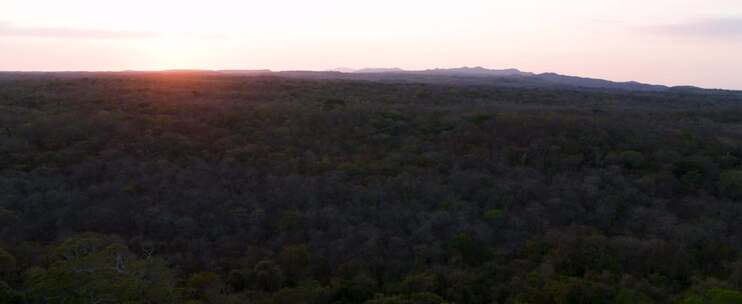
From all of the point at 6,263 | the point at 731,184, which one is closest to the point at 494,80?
the point at 731,184

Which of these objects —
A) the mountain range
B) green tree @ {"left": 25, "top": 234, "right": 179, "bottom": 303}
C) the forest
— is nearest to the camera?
green tree @ {"left": 25, "top": 234, "right": 179, "bottom": 303}

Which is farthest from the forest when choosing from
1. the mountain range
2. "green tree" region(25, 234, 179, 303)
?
the mountain range

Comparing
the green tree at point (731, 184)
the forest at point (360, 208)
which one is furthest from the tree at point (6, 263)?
the green tree at point (731, 184)

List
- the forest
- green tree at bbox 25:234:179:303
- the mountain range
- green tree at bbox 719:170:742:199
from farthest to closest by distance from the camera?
the mountain range < green tree at bbox 719:170:742:199 < the forest < green tree at bbox 25:234:179:303

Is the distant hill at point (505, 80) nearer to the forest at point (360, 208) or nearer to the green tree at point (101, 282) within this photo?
the forest at point (360, 208)

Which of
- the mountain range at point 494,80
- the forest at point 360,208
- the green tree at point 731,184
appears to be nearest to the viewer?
the forest at point 360,208

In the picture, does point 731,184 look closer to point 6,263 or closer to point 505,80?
point 6,263

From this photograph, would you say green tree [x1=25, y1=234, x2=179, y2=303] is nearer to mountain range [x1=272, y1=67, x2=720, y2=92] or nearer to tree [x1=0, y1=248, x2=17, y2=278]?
tree [x1=0, y1=248, x2=17, y2=278]

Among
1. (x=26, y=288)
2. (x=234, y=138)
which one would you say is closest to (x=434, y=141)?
(x=234, y=138)

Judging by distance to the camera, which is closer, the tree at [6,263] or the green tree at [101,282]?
the green tree at [101,282]
